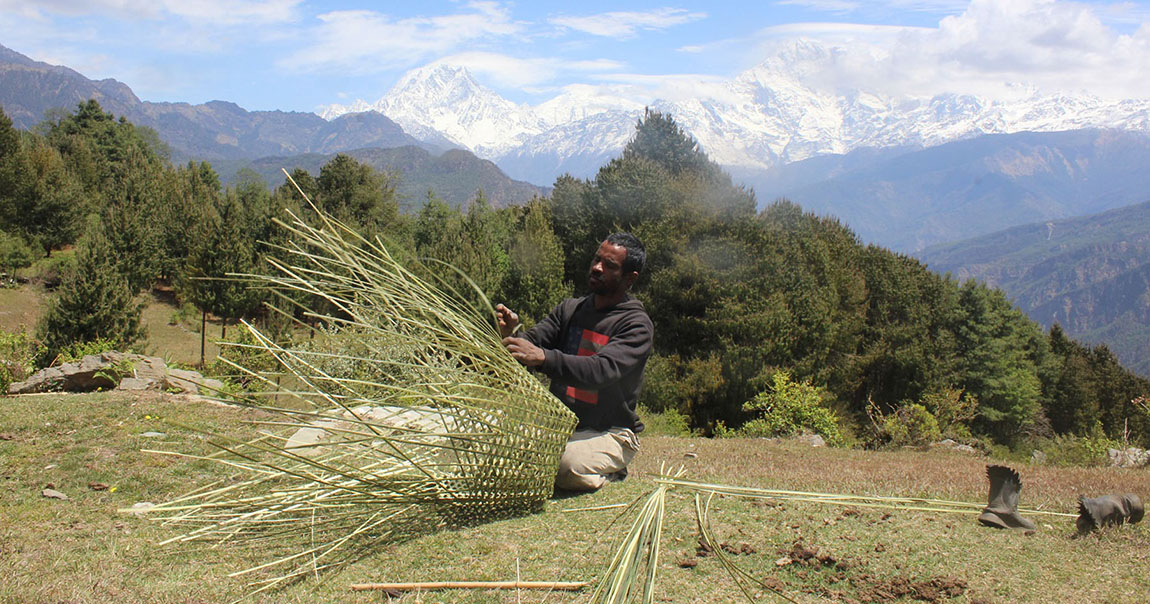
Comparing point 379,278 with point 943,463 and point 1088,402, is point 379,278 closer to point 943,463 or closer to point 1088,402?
point 943,463

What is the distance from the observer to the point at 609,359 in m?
4.55

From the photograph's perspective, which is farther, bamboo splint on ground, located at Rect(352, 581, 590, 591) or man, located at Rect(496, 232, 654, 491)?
man, located at Rect(496, 232, 654, 491)

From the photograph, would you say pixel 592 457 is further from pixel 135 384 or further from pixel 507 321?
pixel 135 384

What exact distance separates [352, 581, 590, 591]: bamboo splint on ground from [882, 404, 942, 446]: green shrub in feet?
41.3

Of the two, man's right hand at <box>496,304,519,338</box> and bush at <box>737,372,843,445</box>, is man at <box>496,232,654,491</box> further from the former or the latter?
bush at <box>737,372,843,445</box>

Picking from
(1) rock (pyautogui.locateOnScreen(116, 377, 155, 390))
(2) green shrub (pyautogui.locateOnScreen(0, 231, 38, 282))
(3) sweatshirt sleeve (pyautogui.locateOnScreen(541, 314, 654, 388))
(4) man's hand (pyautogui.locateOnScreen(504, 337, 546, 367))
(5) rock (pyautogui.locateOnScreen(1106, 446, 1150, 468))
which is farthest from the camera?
(2) green shrub (pyautogui.locateOnScreen(0, 231, 38, 282))

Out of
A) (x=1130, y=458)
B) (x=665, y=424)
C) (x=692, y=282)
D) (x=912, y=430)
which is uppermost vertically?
(x=692, y=282)

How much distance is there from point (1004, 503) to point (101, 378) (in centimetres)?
1264

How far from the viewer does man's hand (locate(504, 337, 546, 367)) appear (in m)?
4.23

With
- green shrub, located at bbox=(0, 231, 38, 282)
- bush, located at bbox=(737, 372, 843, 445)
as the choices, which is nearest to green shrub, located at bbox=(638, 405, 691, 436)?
bush, located at bbox=(737, 372, 843, 445)

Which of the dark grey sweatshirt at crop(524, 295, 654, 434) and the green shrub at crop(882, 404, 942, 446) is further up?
the dark grey sweatshirt at crop(524, 295, 654, 434)

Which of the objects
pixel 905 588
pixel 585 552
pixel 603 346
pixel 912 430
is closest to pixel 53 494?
pixel 585 552

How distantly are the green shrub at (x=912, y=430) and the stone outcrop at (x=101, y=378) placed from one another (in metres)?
13.0

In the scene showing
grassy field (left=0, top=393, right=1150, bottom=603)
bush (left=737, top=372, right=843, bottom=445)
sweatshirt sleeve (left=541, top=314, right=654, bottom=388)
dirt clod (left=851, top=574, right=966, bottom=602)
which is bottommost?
bush (left=737, top=372, right=843, bottom=445)
